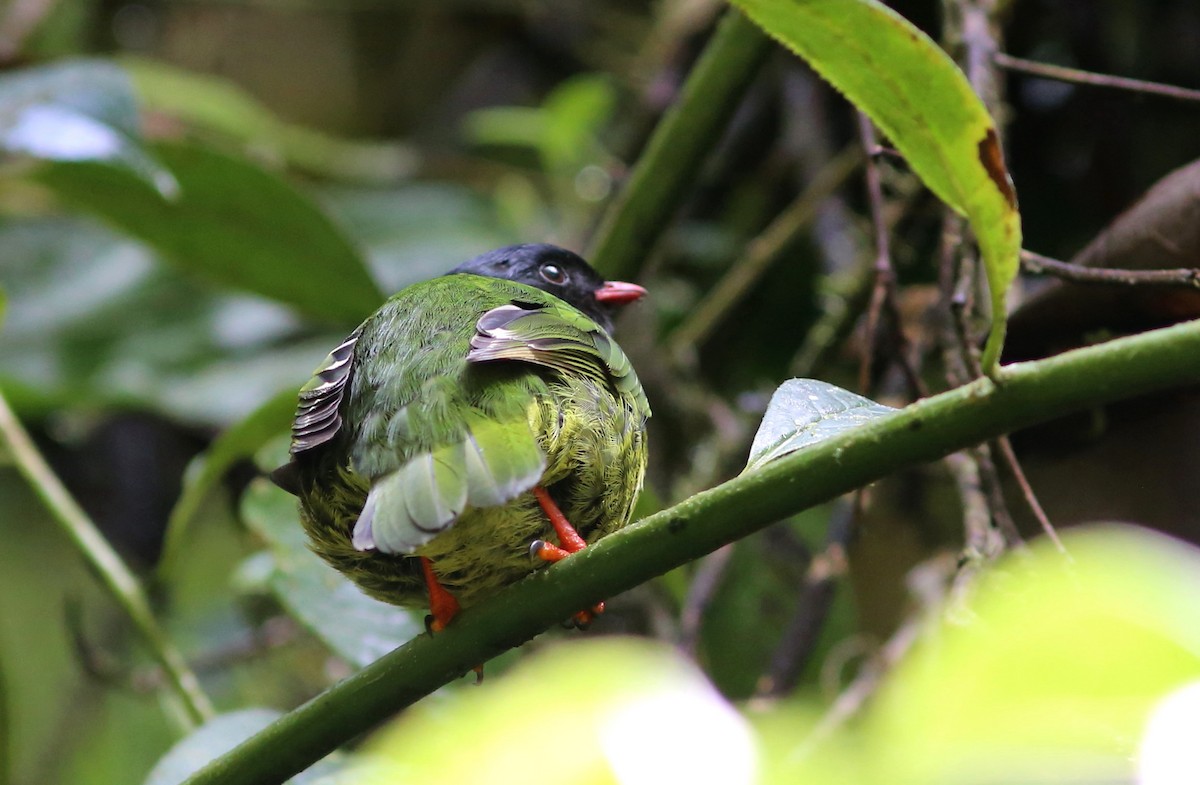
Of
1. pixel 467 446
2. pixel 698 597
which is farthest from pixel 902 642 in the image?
pixel 467 446

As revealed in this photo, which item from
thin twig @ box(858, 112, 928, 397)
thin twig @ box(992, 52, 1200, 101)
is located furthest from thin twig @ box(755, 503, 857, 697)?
thin twig @ box(992, 52, 1200, 101)

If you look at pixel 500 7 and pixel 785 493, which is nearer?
pixel 785 493

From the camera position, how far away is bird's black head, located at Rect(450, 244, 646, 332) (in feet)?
6.81

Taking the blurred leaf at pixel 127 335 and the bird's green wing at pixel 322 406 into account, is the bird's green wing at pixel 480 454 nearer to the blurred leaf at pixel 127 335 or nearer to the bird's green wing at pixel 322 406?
the bird's green wing at pixel 322 406

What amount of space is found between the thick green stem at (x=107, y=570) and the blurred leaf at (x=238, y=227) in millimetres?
632

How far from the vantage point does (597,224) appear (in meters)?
3.35

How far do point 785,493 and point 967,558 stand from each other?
654 mm

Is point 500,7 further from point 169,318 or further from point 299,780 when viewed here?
point 299,780

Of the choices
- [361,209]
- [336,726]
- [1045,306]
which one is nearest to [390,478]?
[336,726]

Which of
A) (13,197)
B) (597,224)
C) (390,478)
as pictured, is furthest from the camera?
(13,197)

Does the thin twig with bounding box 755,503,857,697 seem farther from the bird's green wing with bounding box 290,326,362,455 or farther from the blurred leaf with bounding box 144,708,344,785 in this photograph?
the bird's green wing with bounding box 290,326,362,455

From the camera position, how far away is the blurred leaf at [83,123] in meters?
2.38

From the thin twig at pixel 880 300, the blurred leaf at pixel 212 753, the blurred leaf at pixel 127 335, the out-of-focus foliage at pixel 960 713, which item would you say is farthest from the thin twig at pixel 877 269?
the blurred leaf at pixel 127 335

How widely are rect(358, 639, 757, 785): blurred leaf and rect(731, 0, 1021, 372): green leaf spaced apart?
492 mm
